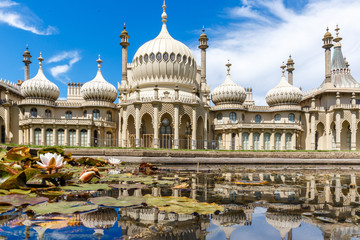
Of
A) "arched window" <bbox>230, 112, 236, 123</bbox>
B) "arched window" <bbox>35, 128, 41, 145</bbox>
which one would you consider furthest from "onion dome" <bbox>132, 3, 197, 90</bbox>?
"arched window" <bbox>35, 128, 41, 145</bbox>

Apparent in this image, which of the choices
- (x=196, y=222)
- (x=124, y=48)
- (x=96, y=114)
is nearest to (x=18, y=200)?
(x=196, y=222)

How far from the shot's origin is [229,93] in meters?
36.3

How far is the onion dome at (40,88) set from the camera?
112 ft

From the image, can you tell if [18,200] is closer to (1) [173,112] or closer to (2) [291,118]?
(1) [173,112]

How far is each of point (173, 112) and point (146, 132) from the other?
4.85 m

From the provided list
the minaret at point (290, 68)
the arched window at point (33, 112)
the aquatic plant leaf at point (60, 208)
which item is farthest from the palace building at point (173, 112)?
the aquatic plant leaf at point (60, 208)

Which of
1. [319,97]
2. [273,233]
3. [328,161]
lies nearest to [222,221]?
[273,233]

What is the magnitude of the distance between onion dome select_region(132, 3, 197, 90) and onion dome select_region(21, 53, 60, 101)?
38.1 ft

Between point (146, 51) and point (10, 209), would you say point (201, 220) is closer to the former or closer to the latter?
point (10, 209)

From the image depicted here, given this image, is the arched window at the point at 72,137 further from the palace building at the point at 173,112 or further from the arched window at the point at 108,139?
the arched window at the point at 108,139

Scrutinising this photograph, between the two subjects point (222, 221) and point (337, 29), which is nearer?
point (222, 221)

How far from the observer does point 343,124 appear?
35.7 metres

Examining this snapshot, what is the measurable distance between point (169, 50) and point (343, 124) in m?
26.2

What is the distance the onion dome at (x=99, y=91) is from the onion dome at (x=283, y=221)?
35.1 m
